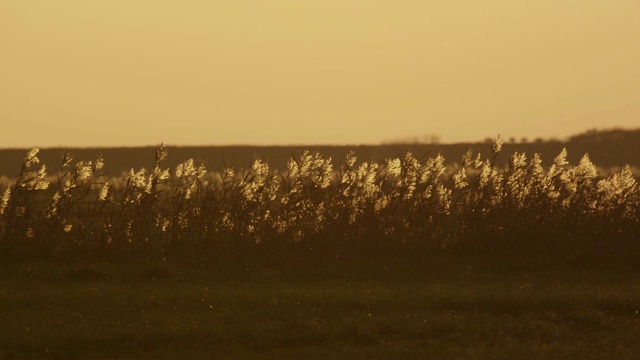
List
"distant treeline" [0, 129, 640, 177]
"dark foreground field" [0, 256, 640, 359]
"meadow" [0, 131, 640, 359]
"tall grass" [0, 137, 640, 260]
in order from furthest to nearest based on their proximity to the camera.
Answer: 1. "distant treeline" [0, 129, 640, 177]
2. "tall grass" [0, 137, 640, 260]
3. "meadow" [0, 131, 640, 359]
4. "dark foreground field" [0, 256, 640, 359]

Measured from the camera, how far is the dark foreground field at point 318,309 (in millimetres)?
12672

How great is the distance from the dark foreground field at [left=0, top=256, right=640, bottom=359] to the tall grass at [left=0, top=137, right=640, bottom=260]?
0.78 m

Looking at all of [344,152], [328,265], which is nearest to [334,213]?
[328,265]

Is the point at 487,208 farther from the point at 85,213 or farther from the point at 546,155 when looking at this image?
the point at 546,155

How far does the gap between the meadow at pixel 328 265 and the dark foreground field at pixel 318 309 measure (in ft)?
0.11

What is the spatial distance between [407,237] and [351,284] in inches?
128

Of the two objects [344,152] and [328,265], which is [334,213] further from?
[344,152]

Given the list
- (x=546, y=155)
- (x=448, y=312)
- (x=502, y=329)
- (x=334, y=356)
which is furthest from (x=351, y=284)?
(x=546, y=155)

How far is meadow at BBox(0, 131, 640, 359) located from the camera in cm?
1307

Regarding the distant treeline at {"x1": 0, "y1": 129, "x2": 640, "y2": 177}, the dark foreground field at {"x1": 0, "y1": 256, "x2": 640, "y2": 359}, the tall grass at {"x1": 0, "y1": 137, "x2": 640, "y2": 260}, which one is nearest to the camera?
the dark foreground field at {"x1": 0, "y1": 256, "x2": 640, "y2": 359}

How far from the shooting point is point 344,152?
79375 mm

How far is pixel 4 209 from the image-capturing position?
2005 centimetres

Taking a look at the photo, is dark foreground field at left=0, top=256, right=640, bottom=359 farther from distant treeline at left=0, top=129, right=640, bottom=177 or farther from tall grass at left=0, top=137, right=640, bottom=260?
distant treeline at left=0, top=129, right=640, bottom=177

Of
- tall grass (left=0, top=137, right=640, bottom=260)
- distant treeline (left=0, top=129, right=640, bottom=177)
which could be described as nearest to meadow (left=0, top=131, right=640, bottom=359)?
tall grass (left=0, top=137, right=640, bottom=260)
